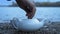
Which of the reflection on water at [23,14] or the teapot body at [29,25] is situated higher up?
the teapot body at [29,25]

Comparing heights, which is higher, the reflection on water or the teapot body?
the teapot body

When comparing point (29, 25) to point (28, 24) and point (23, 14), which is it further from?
point (23, 14)

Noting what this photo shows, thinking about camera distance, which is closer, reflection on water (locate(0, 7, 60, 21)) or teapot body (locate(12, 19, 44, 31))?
teapot body (locate(12, 19, 44, 31))

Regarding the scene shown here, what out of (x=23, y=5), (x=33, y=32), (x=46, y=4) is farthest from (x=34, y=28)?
(x=46, y=4)

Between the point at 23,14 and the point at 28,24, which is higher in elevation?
the point at 28,24

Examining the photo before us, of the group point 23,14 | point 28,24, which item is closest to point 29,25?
point 28,24

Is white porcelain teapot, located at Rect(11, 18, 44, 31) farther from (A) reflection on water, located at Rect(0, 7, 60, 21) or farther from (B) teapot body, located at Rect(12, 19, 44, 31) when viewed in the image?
(A) reflection on water, located at Rect(0, 7, 60, 21)

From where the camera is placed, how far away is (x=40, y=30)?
4.39 ft

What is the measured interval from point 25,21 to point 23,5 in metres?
0.11

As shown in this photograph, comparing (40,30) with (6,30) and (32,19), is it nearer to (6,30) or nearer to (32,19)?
(32,19)

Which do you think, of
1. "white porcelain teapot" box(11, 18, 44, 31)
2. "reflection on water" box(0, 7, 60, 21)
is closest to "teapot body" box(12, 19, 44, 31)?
"white porcelain teapot" box(11, 18, 44, 31)

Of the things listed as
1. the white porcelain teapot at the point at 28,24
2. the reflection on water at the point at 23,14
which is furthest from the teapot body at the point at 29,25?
the reflection on water at the point at 23,14

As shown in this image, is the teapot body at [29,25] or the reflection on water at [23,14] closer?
the teapot body at [29,25]

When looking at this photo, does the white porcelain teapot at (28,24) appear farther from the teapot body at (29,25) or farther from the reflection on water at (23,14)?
the reflection on water at (23,14)
